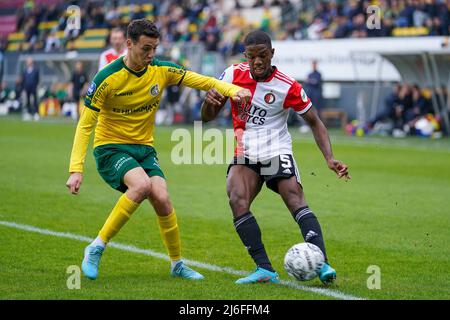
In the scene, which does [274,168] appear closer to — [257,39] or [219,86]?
[219,86]

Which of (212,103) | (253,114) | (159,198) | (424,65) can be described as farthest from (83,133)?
(424,65)

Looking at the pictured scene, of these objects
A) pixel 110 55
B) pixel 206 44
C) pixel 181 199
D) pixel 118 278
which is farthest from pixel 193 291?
pixel 206 44

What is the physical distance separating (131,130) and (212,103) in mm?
781

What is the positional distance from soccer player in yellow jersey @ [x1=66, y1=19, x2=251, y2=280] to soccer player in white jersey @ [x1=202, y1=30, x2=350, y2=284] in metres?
0.31

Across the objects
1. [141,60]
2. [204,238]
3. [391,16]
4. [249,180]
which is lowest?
[204,238]

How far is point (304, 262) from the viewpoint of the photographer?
22.6ft

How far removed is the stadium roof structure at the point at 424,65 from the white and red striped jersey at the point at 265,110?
17.4 meters

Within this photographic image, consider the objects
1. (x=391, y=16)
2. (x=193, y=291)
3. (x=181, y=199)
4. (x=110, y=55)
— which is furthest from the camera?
(x=391, y=16)

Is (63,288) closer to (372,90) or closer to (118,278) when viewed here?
(118,278)

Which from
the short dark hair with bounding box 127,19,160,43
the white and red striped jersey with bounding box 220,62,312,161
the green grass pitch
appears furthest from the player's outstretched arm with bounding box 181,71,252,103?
the green grass pitch

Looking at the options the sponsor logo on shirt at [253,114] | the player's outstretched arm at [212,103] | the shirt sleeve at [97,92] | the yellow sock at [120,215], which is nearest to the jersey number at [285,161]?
the sponsor logo on shirt at [253,114]

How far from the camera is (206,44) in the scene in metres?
34.3

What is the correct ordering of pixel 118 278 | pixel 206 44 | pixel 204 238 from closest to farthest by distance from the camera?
pixel 118 278
pixel 204 238
pixel 206 44
